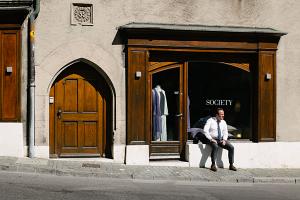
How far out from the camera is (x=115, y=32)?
13.5m

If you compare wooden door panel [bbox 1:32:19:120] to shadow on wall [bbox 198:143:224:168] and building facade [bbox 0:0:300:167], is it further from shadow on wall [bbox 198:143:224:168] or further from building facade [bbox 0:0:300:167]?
shadow on wall [bbox 198:143:224:168]

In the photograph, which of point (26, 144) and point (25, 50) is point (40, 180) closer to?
point (26, 144)

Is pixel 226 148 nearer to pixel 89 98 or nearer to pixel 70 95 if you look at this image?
pixel 89 98

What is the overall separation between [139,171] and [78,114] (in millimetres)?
2354

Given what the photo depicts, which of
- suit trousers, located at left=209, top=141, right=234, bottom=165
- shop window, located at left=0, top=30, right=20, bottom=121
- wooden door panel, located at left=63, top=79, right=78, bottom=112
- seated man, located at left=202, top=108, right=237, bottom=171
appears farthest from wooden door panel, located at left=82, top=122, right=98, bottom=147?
suit trousers, located at left=209, top=141, right=234, bottom=165

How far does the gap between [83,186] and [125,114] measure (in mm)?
3689

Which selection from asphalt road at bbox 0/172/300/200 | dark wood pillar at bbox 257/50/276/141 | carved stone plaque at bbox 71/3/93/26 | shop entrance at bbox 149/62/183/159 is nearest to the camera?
asphalt road at bbox 0/172/300/200

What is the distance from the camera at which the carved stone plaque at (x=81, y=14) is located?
523 inches

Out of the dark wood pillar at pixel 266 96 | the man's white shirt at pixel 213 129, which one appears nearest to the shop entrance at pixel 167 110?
the man's white shirt at pixel 213 129

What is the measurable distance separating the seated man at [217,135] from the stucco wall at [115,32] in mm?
1823

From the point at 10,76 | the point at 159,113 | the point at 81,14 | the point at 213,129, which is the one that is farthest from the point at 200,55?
the point at 10,76

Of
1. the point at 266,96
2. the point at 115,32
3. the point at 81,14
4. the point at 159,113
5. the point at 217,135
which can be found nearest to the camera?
the point at 81,14

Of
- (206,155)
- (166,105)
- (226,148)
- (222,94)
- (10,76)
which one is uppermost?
(10,76)

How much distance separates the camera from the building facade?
13.0 meters
